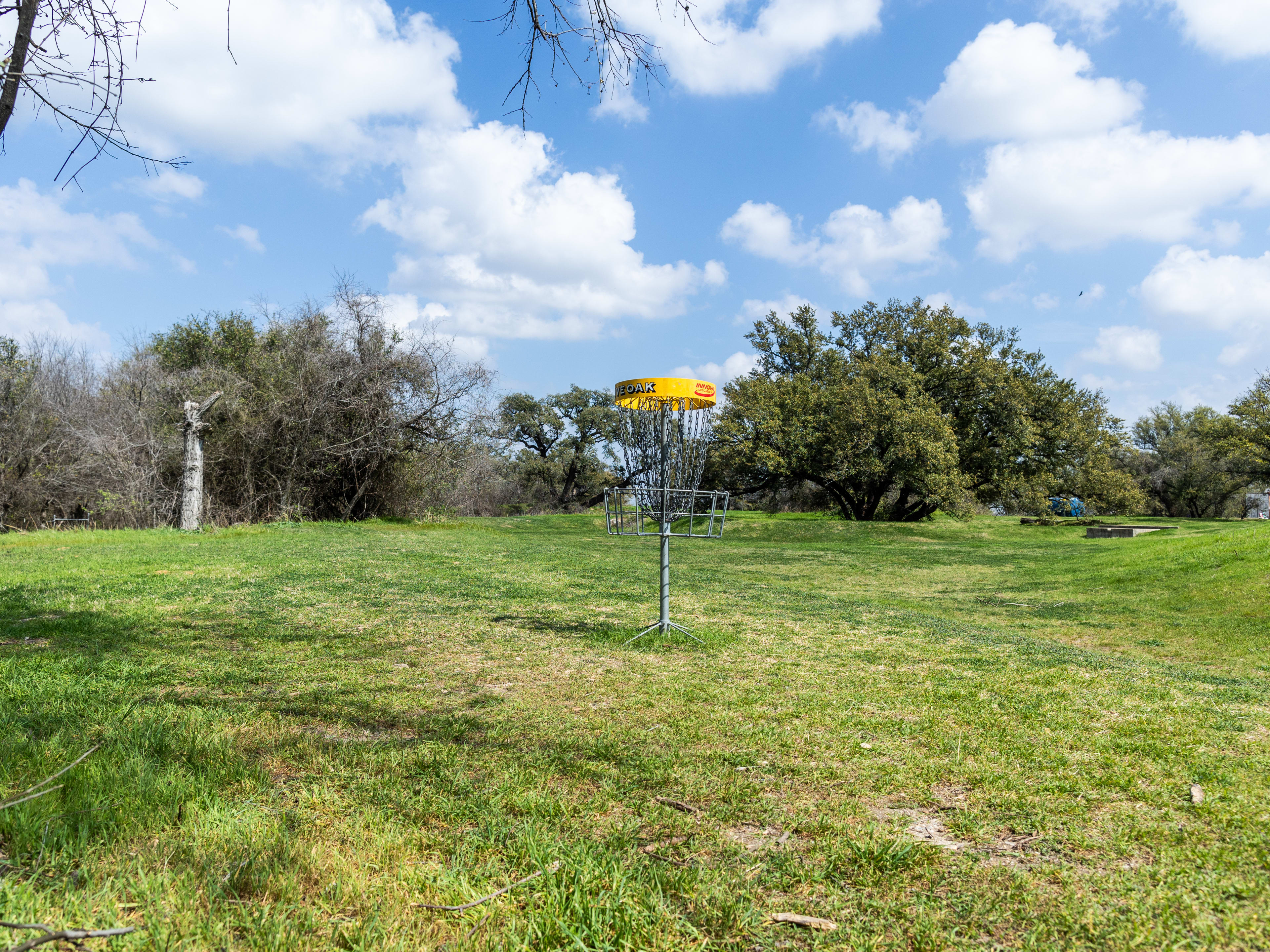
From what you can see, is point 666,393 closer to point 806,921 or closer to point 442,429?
point 806,921

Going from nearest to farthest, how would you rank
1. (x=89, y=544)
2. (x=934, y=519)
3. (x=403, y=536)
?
(x=89, y=544)
(x=403, y=536)
(x=934, y=519)

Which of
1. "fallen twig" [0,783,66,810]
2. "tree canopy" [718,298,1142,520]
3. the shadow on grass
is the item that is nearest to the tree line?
"tree canopy" [718,298,1142,520]

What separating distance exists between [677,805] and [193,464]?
18854 mm

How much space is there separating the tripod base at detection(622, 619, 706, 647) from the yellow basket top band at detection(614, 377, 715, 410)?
1974 mm

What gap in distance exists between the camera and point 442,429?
22.9m

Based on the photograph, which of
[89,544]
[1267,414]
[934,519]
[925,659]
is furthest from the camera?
[1267,414]

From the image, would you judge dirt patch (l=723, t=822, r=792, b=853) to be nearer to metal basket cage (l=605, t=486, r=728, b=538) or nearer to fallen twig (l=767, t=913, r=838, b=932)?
fallen twig (l=767, t=913, r=838, b=932)

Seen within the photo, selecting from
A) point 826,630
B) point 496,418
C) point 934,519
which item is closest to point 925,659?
point 826,630

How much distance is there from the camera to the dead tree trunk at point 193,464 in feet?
57.7

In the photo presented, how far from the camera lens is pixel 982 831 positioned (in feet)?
8.59

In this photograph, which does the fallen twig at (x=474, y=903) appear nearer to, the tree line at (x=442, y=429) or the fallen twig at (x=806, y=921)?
the fallen twig at (x=806, y=921)

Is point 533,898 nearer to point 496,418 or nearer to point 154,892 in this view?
point 154,892

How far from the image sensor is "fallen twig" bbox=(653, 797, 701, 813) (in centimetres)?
278

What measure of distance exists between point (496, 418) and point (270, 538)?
379 inches
